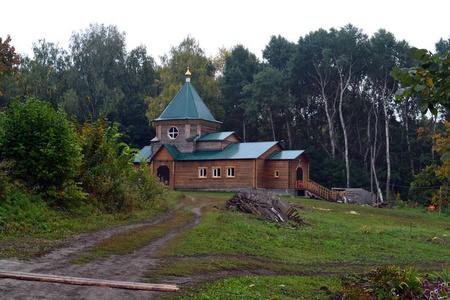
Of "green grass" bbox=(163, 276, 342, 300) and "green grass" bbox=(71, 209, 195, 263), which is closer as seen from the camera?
"green grass" bbox=(163, 276, 342, 300)

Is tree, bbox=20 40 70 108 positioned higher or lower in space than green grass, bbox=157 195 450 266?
higher

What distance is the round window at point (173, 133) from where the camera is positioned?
48.8m

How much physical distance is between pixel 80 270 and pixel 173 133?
39.4 meters

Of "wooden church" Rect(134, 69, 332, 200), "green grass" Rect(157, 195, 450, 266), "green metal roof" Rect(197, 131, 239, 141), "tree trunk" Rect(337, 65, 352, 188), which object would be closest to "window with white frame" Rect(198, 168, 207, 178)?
"wooden church" Rect(134, 69, 332, 200)

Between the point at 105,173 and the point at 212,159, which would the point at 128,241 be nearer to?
the point at 105,173

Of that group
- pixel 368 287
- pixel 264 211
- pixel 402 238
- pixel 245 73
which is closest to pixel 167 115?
pixel 245 73

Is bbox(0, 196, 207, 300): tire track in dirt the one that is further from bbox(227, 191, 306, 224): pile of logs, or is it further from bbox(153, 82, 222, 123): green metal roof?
bbox(153, 82, 222, 123): green metal roof

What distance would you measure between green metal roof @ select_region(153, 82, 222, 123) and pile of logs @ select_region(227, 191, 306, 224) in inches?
930

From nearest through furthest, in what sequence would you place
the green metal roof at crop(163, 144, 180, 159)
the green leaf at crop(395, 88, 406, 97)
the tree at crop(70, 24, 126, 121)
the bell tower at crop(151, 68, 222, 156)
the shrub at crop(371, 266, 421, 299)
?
1. the green leaf at crop(395, 88, 406, 97)
2. the shrub at crop(371, 266, 421, 299)
3. the green metal roof at crop(163, 144, 180, 159)
4. the bell tower at crop(151, 68, 222, 156)
5. the tree at crop(70, 24, 126, 121)

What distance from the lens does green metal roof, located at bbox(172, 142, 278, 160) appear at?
44.2m

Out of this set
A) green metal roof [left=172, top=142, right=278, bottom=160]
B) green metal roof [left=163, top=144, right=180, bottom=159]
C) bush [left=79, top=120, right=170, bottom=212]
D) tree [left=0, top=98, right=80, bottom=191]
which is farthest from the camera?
green metal roof [left=163, top=144, right=180, bottom=159]

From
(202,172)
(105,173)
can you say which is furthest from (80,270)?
(202,172)

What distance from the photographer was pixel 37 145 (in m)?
16.6

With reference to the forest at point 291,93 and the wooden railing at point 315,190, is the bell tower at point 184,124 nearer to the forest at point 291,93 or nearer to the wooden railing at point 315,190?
the forest at point 291,93
